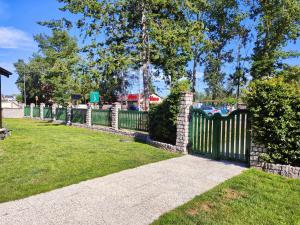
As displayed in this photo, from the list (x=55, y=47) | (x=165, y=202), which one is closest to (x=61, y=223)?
(x=165, y=202)

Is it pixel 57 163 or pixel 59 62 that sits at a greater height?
pixel 59 62

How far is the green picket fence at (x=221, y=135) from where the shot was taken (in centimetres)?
729

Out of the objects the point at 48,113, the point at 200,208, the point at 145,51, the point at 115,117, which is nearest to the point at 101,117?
the point at 115,117

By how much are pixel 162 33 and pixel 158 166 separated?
1260 cm

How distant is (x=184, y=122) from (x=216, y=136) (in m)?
1.33

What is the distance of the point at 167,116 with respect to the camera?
1006 centimetres

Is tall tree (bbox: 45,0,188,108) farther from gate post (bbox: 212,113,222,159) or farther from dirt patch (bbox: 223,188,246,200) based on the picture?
dirt patch (bbox: 223,188,246,200)

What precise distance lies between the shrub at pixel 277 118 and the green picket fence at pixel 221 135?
0.50 meters

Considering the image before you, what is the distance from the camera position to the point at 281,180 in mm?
5895

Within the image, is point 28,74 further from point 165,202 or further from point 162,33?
point 165,202

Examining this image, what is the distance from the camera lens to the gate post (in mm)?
7903

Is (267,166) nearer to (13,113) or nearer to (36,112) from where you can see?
(36,112)

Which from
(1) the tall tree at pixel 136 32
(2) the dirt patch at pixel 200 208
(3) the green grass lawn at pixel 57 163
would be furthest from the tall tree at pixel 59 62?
(2) the dirt patch at pixel 200 208

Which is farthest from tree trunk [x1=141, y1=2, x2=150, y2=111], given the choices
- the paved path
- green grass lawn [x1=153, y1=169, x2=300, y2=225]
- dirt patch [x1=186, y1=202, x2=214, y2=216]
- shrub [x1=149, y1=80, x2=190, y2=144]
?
dirt patch [x1=186, y1=202, x2=214, y2=216]
